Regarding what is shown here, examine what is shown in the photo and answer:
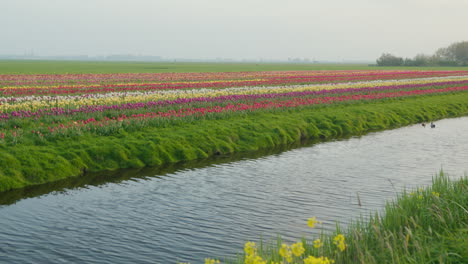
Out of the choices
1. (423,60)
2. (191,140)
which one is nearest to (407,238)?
(191,140)

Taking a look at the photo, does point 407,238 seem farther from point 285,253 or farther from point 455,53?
point 455,53

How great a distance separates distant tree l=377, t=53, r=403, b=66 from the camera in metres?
150

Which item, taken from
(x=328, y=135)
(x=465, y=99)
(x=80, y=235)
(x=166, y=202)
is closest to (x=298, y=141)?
(x=328, y=135)

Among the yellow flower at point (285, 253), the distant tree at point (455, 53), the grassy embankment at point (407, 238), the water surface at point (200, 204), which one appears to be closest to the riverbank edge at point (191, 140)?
the water surface at point (200, 204)

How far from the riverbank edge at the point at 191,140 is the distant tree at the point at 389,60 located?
116 meters

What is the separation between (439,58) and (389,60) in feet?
44.3

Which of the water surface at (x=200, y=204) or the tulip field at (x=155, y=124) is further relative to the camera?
the tulip field at (x=155, y=124)

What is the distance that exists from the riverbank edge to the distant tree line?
11230 cm

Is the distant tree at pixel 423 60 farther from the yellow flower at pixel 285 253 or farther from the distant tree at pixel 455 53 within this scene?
the yellow flower at pixel 285 253

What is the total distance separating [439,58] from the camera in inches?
5896

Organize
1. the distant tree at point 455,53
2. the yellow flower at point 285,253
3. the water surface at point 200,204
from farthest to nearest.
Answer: the distant tree at point 455,53 < the water surface at point 200,204 < the yellow flower at point 285,253

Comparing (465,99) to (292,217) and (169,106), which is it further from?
(292,217)

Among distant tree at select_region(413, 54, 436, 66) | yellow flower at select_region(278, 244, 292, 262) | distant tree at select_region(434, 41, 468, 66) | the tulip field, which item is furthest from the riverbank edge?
distant tree at select_region(434, 41, 468, 66)

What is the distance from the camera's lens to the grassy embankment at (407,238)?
8.49 metres
